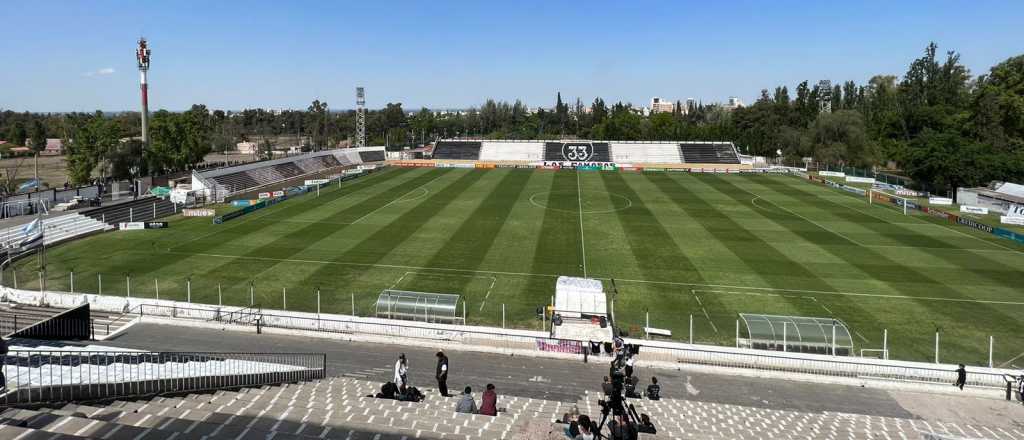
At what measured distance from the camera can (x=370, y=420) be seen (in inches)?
473

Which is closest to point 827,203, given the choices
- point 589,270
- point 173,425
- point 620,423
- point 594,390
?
point 589,270

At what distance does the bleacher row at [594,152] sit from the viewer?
99750 millimetres

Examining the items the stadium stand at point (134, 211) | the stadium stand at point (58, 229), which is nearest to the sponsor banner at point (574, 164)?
the stadium stand at point (134, 211)

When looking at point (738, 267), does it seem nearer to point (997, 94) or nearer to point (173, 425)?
point (173, 425)

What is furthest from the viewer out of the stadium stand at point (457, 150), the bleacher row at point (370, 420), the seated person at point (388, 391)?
the stadium stand at point (457, 150)

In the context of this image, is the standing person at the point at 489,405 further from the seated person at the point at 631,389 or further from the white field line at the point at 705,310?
the white field line at the point at 705,310

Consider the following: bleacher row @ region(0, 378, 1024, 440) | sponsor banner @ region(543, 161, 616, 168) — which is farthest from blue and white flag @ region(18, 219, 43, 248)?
sponsor banner @ region(543, 161, 616, 168)

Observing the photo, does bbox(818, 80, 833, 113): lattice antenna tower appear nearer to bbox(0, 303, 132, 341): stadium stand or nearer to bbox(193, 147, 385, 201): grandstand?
bbox(193, 147, 385, 201): grandstand

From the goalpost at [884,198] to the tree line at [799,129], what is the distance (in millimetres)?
5755

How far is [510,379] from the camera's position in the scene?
1827 centimetres

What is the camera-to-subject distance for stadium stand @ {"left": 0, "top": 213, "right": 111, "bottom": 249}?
35656mm

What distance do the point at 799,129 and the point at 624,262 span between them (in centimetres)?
9633

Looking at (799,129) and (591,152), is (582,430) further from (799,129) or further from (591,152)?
(799,129)

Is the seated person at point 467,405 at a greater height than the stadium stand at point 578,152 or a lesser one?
lesser
